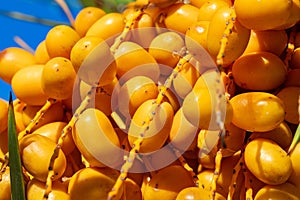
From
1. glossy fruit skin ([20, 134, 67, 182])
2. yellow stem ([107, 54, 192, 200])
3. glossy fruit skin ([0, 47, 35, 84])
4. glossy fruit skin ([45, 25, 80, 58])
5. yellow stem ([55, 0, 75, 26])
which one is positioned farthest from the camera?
yellow stem ([55, 0, 75, 26])

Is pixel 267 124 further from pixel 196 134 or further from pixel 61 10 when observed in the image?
pixel 61 10

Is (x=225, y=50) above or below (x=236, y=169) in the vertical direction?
above

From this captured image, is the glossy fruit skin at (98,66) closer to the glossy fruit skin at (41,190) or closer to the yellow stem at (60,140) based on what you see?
the yellow stem at (60,140)

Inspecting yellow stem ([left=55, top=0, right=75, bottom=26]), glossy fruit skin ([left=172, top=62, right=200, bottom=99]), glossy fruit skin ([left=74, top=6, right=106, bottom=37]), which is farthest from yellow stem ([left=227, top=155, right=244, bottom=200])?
yellow stem ([left=55, top=0, right=75, bottom=26])

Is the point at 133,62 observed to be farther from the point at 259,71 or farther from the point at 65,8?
the point at 65,8

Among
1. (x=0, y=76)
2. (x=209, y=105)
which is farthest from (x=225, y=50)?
(x=0, y=76)

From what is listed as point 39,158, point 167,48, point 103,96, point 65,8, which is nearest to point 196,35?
point 167,48

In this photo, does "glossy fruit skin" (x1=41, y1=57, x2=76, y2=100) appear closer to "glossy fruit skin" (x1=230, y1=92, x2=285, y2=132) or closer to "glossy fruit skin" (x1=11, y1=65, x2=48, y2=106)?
"glossy fruit skin" (x1=11, y1=65, x2=48, y2=106)
